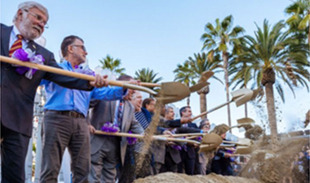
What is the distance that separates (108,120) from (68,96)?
3.78 ft

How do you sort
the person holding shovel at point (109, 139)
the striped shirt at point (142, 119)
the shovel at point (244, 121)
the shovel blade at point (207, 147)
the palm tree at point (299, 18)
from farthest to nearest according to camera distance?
the palm tree at point (299, 18) → the shovel at point (244, 121) → the shovel blade at point (207, 147) → the striped shirt at point (142, 119) → the person holding shovel at point (109, 139)

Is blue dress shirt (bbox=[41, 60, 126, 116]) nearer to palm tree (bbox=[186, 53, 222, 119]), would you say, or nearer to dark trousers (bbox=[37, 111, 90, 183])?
dark trousers (bbox=[37, 111, 90, 183])

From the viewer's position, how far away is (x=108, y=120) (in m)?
4.19

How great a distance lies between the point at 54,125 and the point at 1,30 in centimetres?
96

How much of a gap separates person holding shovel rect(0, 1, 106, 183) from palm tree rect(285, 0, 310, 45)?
17.6m

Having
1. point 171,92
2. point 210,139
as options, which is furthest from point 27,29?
point 210,139

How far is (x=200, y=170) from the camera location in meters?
6.56

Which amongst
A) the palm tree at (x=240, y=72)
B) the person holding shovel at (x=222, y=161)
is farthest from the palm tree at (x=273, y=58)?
the person holding shovel at (x=222, y=161)

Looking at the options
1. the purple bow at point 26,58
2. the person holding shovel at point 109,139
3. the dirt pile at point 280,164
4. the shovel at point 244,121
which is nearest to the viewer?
the purple bow at point 26,58

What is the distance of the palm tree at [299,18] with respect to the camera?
58.6ft

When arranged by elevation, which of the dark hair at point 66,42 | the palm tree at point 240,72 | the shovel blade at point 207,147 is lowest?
the shovel blade at point 207,147

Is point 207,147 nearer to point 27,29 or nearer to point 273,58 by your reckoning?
point 27,29

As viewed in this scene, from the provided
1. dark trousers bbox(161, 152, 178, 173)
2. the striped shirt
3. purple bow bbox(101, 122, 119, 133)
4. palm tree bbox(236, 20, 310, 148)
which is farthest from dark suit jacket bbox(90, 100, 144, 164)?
palm tree bbox(236, 20, 310, 148)

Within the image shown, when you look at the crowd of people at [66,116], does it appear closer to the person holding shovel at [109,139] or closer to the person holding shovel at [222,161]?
the person holding shovel at [109,139]
